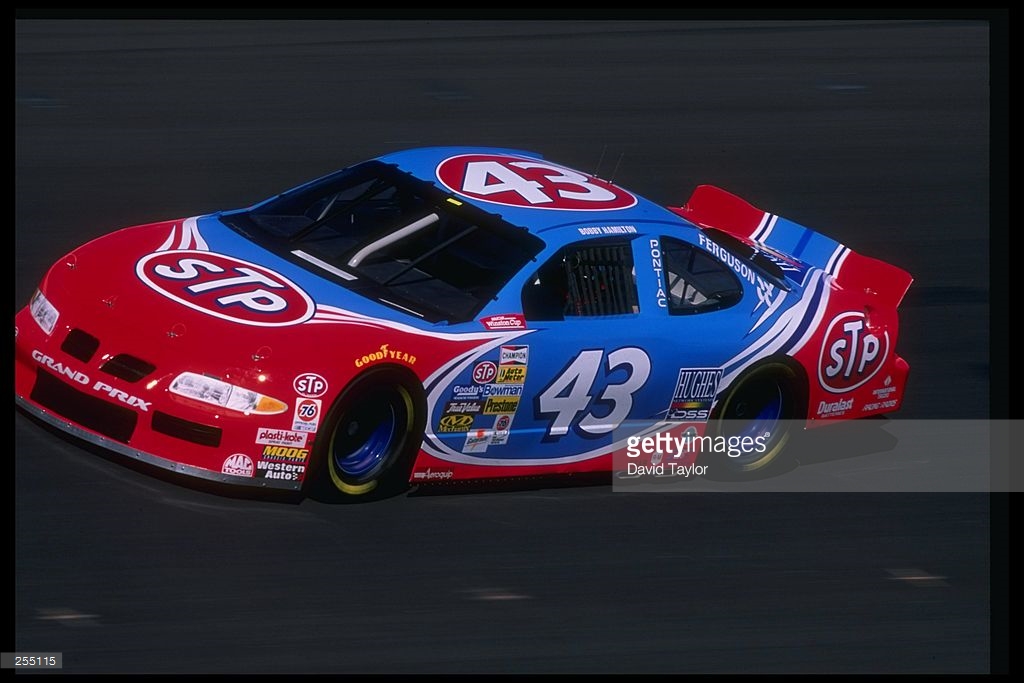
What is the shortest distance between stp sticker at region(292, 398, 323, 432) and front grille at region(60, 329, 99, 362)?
3.08 feet

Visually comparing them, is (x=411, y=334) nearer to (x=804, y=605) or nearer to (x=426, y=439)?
(x=426, y=439)

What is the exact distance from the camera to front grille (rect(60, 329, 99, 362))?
6.66 metres

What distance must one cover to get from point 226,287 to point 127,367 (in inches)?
23.3

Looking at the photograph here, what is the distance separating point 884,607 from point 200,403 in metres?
3.03

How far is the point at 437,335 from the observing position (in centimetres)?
→ 683

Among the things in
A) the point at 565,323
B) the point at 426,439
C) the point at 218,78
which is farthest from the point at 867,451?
the point at 218,78

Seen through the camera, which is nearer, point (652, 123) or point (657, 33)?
point (652, 123)

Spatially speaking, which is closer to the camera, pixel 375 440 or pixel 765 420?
pixel 375 440

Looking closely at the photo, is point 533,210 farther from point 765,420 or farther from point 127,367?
point 127,367

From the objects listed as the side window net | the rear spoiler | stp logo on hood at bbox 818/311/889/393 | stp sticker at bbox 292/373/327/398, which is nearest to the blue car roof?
the side window net

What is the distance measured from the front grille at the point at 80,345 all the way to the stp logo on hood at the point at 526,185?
193 cm

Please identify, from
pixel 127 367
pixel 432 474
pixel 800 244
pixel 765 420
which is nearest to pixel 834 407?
pixel 765 420

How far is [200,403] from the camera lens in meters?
6.36

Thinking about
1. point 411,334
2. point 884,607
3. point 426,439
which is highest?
point 411,334
